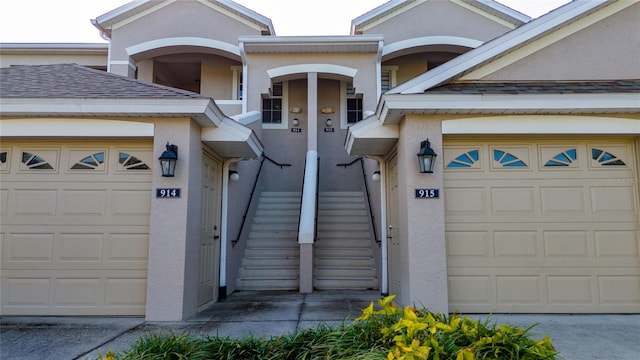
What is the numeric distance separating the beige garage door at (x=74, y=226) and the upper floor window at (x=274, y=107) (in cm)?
611

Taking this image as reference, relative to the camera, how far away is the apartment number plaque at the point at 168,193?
559cm

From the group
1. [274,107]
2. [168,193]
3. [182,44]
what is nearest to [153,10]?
[182,44]

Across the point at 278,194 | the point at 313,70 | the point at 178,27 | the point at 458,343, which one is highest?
the point at 178,27

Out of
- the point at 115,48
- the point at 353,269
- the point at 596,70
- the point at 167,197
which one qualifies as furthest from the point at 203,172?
the point at 115,48

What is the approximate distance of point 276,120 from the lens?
11.8m

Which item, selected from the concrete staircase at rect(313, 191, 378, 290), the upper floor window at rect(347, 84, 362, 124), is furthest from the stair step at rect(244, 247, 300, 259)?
the upper floor window at rect(347, 84, 362, 124)

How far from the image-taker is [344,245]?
28.4 ft

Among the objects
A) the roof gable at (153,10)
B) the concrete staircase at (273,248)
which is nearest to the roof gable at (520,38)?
the concrete staircase at (273,248)

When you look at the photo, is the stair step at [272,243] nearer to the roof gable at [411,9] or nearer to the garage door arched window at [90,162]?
the garage door arched window at [90,162]

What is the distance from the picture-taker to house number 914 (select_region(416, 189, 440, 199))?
5.45 metres

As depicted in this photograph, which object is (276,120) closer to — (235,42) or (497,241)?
(235,42)

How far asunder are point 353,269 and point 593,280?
3917 mm

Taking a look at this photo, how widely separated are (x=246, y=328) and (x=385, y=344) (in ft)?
8.50

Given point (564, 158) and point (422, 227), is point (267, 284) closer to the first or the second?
point (422, 227)
